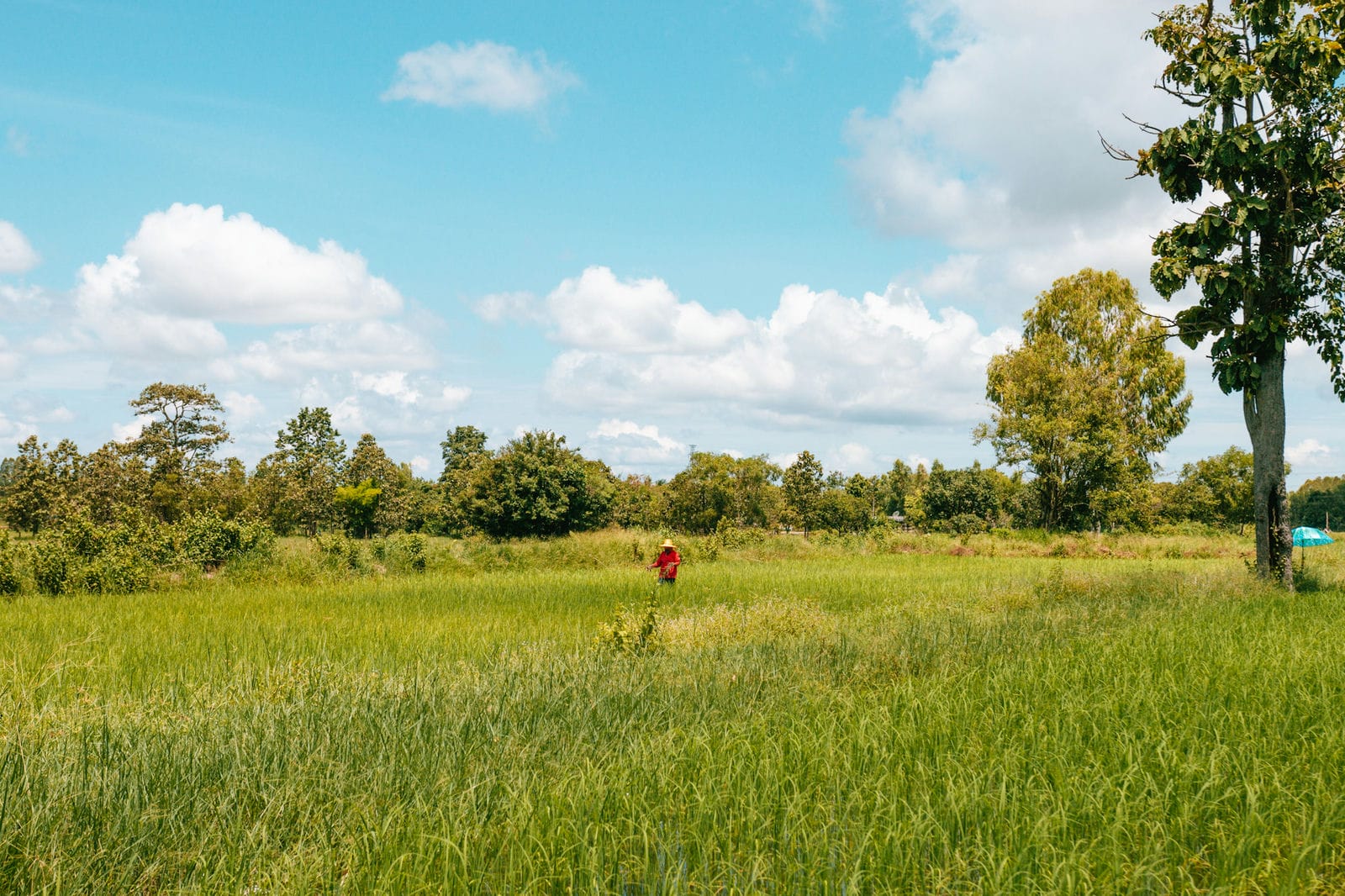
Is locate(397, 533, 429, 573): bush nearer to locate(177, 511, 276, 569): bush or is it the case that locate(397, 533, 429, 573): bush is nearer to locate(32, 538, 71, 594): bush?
locate(177, 511, 276, 569): bush

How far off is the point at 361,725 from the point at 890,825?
332 centimetres

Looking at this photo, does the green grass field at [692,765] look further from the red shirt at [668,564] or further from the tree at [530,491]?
the tree at [530,491]

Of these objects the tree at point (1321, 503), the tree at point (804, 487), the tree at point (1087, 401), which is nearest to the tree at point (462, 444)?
the tree at point (804, 487)

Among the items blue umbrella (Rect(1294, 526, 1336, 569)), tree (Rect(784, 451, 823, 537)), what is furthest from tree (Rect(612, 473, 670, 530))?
blue umbrella (Rect(1294, 526, 1336, 569))

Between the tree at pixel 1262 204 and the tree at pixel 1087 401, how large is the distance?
1696cm

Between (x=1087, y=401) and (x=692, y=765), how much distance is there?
32.1 metres

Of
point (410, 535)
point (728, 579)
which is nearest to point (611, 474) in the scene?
point (410, 535)

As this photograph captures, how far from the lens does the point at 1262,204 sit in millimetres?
13250

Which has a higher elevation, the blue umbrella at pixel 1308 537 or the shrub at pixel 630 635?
the blue umbrella at pixel 1308 537

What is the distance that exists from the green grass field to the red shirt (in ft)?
21.1

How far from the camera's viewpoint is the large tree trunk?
45.8ft

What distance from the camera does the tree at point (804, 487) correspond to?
4694 cm

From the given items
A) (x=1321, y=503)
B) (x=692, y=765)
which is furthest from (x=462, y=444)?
(x=1321, y=503)

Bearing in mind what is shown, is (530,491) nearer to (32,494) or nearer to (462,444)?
(32,494)
